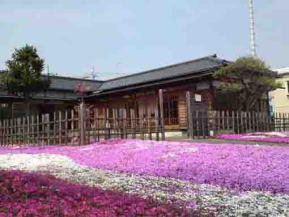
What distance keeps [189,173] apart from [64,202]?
382 cm

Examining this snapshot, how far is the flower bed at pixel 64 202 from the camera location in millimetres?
4422

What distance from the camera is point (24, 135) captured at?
17.8 metres

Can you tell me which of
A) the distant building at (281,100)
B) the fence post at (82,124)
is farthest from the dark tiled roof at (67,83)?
the fence post at (82,124)

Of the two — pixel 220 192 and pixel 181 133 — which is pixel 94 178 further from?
pixel 181 133

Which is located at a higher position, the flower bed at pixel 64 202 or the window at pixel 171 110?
the window at pixel 171 110

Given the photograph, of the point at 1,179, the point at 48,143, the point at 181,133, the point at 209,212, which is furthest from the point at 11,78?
the point at 209,212

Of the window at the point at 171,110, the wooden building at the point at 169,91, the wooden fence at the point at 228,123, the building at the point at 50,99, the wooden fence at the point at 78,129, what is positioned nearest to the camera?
the wooden fence at the point at 78,129

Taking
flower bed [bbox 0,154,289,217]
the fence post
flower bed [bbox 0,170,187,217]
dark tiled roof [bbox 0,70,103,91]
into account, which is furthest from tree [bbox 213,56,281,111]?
flower bed [bbox 0,170,187,217]

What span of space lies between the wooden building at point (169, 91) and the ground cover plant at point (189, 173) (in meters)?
10.2

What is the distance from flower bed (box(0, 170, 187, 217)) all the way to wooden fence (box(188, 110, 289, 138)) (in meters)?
11.2

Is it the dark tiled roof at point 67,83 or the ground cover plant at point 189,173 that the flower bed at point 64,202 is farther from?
the dark tiled roof at point 67,83

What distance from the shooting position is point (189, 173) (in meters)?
8.26

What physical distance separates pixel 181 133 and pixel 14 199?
730 inches

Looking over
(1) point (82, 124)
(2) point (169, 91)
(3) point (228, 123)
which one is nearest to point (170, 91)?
(2) point (169, 91)
